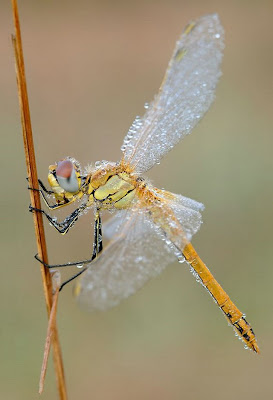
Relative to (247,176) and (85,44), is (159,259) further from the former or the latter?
(85,44)

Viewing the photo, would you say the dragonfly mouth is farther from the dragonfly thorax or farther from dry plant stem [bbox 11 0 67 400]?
dry plant stem [bbox 11 0 67 400]

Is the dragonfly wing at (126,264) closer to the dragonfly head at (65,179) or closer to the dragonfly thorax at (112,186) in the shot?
the dragonfly thorax at (112,186)

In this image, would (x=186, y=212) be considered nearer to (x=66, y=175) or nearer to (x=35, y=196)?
(x=66, y=175)

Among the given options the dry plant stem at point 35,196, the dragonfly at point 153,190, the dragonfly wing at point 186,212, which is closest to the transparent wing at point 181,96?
the dragonfly at point 153,190

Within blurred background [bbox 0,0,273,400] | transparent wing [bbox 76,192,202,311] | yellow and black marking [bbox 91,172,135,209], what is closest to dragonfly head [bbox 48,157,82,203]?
yellow and black marking [bbox 91,172,135,209]

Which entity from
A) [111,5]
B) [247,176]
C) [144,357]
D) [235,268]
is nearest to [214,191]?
[247,176]

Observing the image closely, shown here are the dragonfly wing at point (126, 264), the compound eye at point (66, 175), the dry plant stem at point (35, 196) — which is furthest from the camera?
the compound eye at point (66, 175)
